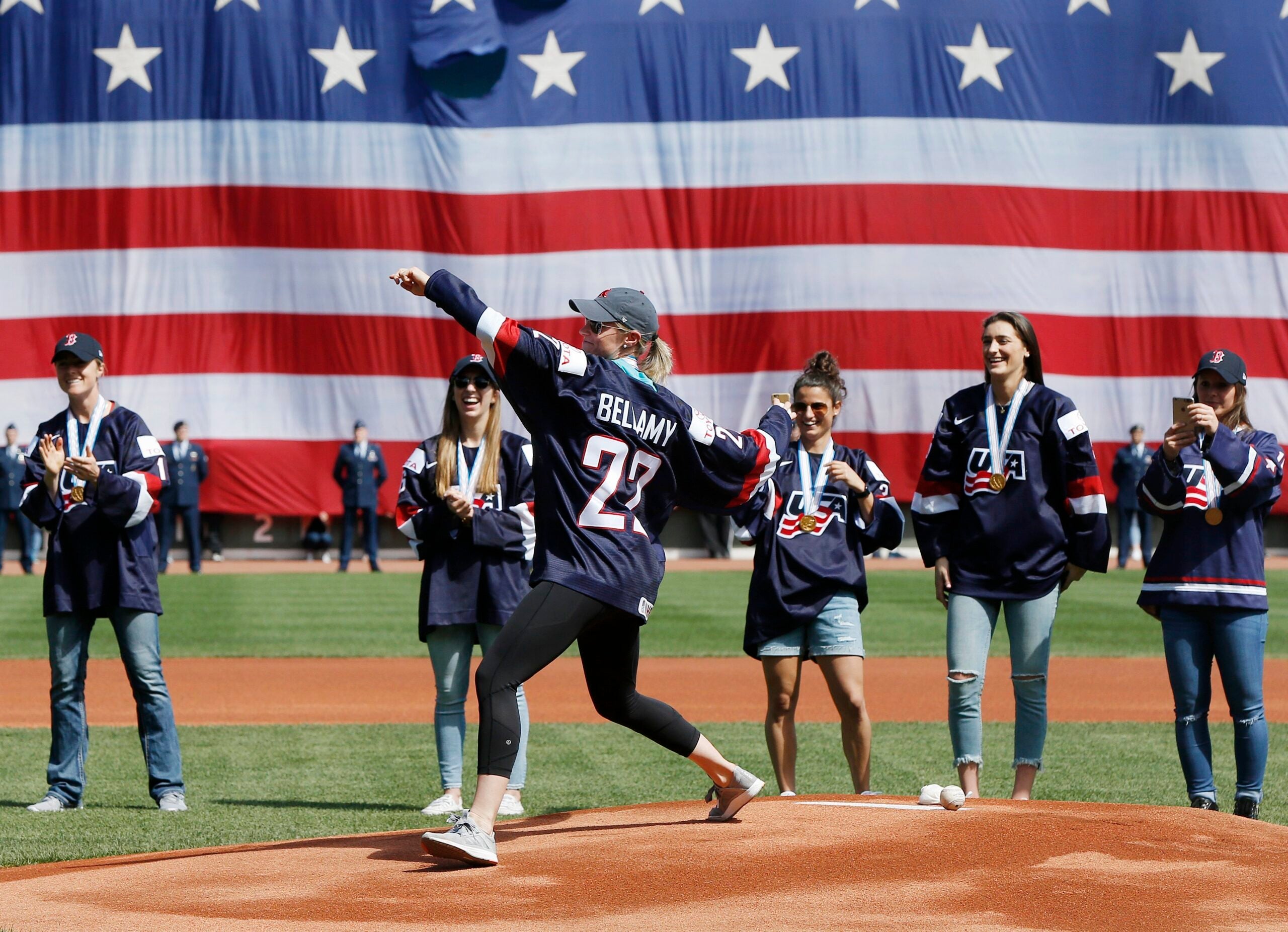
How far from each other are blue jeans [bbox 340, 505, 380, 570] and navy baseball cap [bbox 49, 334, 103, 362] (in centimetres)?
1526

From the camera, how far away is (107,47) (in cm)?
2341

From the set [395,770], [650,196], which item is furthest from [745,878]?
[650,196]

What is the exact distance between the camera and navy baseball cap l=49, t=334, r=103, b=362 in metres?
6.70

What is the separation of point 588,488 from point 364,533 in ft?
61.3

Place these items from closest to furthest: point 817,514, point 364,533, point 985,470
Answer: point 985,470, point 817,514, point 364,533

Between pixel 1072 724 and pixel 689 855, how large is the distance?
5615 millimetres

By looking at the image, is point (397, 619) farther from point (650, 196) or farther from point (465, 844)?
point (465, 844)

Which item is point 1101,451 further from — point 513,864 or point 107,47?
point 513,864

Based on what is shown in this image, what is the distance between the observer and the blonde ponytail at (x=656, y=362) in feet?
16.8

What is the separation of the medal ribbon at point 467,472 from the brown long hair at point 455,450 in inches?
0.5

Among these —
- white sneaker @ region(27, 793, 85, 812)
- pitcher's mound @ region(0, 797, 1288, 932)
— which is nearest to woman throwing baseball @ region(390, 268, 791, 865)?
pitcher's mound @ region(0, 797, 1288, 932)

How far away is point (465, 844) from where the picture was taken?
177 inches

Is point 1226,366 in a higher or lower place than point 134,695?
higher

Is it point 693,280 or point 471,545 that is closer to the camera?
point 471,545
